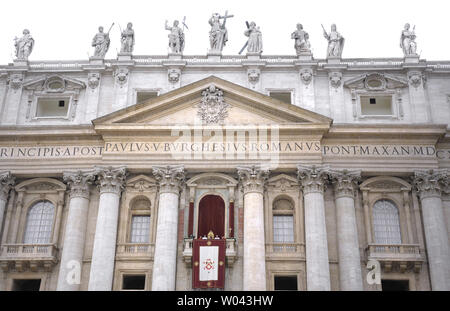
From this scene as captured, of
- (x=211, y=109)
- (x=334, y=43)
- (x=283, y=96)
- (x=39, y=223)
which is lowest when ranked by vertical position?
(x=39, y=223)

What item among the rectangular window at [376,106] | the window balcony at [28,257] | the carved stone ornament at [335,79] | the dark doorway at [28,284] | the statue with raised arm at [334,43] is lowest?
the dark doorway at [28,284]

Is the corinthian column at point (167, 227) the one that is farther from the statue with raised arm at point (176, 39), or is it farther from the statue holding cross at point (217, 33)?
the statue holding cross at point (217, 33)

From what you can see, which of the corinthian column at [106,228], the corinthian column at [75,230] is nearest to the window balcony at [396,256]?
the corinthian column at [106,228]

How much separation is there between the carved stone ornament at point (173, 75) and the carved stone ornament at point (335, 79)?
901cm

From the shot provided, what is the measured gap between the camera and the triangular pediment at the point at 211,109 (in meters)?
33.5

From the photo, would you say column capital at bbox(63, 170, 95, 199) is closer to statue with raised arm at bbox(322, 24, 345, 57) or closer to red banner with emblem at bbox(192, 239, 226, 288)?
red banner with emblem at bbox(192, 239, 226, 288)

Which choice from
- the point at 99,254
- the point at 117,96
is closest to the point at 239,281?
the point at 99,254

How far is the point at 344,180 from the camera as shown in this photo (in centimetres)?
3231

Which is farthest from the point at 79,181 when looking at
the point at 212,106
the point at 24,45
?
the point at 24,45

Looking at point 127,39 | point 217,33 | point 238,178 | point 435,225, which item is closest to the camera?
point 435,225

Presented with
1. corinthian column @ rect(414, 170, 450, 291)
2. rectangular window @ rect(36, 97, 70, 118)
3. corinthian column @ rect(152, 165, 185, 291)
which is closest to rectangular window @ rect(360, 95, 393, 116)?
corinthian column @ rect(414, 170, 450, 291)

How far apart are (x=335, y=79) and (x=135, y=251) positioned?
15.2 metres

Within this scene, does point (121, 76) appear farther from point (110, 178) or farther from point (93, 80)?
point (110, 178)
